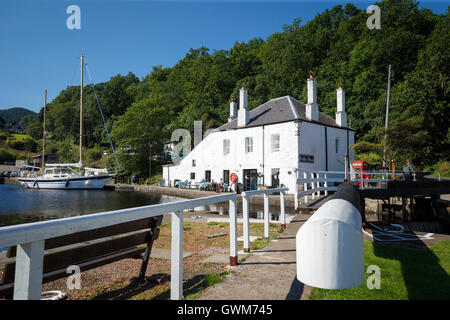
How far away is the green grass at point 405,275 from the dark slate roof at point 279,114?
20225mm

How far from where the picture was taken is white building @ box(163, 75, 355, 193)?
83.1ft

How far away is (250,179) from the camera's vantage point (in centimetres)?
2822

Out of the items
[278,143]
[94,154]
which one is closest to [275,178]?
[278,143]

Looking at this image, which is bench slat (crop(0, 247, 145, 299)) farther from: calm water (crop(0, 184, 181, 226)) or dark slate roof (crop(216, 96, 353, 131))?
dark slate roof (crop(216, 96, 353, 131))

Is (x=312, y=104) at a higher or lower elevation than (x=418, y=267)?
higher

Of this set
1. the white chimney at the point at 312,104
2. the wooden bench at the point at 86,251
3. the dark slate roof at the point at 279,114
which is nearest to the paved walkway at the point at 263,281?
the wooden bench at the point at 86,251

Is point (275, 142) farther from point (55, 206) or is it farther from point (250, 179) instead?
point (55, 206)

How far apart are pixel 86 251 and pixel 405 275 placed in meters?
4.21

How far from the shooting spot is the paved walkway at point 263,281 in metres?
3.01

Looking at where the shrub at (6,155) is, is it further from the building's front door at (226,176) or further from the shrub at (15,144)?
the building's front door at (226,176)

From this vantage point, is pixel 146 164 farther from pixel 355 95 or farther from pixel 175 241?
pixel 175 241
